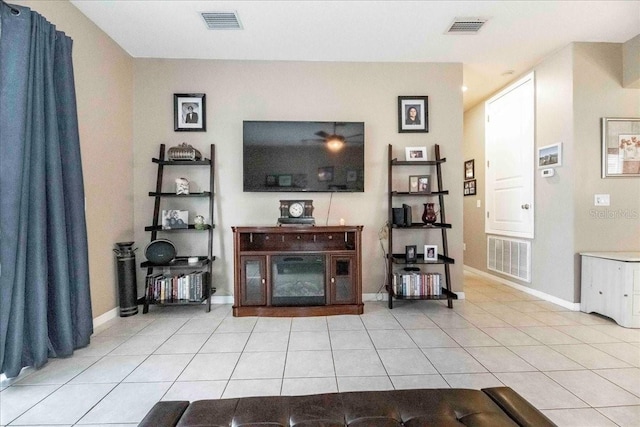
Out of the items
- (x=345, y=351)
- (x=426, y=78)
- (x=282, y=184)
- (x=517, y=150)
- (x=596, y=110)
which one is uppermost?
(x=426, y=78)

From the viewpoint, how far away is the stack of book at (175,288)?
3.28m

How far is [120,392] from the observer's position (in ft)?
→ 6.10

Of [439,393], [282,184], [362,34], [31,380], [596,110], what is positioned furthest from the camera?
[282,184]

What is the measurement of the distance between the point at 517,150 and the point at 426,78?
62.9 inches

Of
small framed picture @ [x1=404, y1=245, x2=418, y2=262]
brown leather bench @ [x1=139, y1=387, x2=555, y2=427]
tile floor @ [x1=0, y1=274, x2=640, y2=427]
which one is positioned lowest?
tile floor @ [x1=0, y1=274, x2=640, y2=427]

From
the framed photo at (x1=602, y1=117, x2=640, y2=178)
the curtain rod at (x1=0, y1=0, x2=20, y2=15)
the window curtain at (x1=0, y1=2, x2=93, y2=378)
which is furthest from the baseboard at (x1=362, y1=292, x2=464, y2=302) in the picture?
the curtain rod at (x1=0, y1=0, x2=20, y2=15)

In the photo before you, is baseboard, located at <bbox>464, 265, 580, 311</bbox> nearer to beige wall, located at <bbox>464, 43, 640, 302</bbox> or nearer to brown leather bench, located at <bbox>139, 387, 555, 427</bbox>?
beige wall, located at <bbox>464, 43, 640, 302</bbox>

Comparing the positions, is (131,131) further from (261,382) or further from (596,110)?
(596,110)

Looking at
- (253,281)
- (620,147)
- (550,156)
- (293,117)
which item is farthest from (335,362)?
(620,147)

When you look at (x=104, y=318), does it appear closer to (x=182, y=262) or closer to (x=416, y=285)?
(x=182, y=262)

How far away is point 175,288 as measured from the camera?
3.30 m

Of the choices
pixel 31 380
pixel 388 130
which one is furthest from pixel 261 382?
pixel 388 130

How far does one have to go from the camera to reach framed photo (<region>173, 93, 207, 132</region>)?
3.60 m

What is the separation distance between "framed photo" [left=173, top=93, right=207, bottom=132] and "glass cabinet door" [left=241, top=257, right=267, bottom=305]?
1.69m
